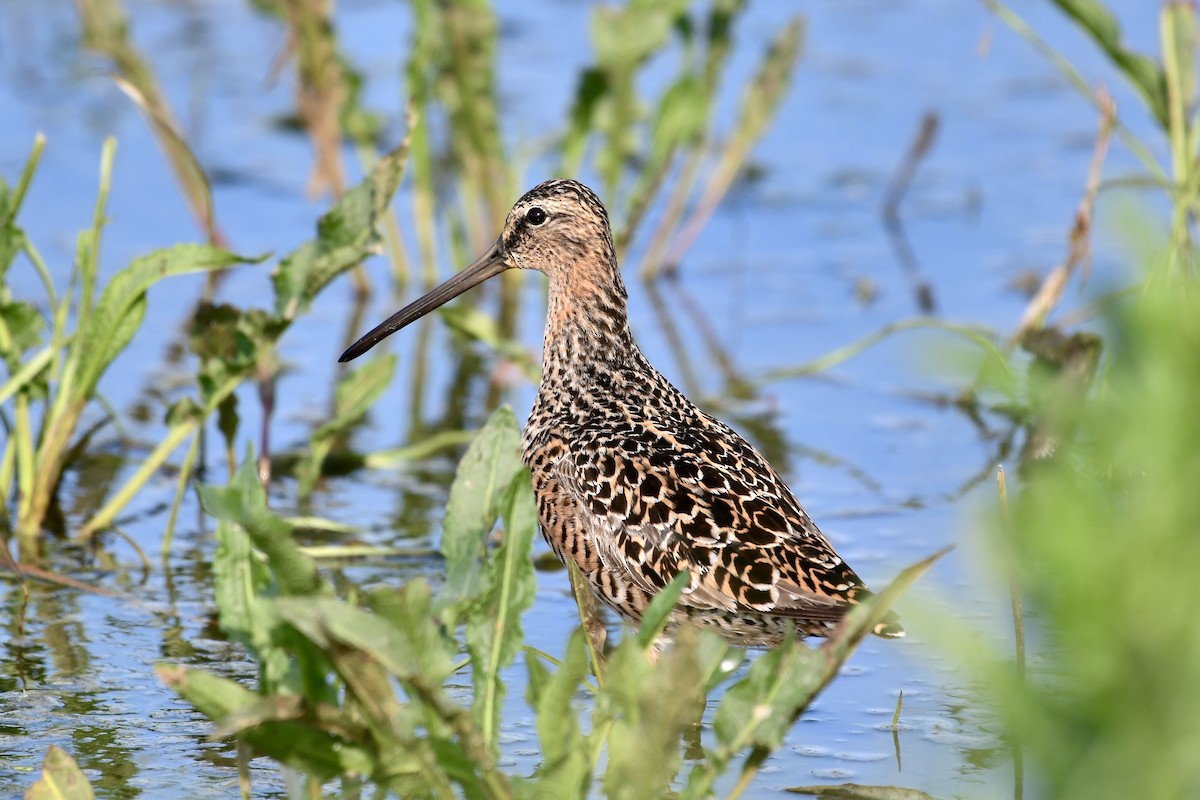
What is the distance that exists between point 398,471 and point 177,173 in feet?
7.32

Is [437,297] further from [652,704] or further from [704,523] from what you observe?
[652,704]

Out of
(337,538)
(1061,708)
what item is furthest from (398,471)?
(1061,708)

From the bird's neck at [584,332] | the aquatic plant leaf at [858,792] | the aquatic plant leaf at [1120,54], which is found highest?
the aquatic plant leaf at [1120,54]

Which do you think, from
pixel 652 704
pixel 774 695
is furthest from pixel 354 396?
pixel 652 704

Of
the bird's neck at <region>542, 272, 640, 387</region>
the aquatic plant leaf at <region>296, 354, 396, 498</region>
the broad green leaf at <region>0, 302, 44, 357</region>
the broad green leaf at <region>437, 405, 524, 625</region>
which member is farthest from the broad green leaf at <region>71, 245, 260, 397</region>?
the broad green leaf at <region>437, 405, 524, 625</region>

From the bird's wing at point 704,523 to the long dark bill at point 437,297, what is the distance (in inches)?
34.8

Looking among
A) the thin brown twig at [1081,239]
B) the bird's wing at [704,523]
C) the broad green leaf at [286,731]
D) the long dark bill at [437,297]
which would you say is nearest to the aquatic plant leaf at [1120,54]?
the thin brown twig at [1081,239]

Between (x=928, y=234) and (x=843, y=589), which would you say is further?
(x=928, y=234)

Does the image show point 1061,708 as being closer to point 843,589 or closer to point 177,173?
point 843,589

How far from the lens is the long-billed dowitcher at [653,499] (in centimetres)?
387

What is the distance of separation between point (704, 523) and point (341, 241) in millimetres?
1341

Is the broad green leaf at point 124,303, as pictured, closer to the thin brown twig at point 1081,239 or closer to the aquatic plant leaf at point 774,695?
the aquatic plant leaf at point 774,695

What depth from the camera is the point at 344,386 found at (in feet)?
17.2

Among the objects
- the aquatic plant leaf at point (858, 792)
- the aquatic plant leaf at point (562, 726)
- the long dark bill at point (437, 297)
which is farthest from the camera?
the long dark bill at point (437, 297)
